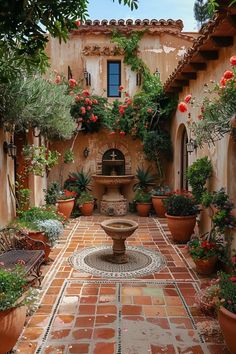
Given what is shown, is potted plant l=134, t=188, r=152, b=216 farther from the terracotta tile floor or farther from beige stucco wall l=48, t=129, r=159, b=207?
the terracotta tile floor

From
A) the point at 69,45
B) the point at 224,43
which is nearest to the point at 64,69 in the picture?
the point at 69,45

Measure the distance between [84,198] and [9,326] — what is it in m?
7.33

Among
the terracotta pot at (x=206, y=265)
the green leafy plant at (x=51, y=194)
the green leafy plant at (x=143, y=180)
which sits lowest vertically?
the terracotta pot at (x=206, y=265)

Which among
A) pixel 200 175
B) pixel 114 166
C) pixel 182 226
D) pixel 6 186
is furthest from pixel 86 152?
pixel 200 175

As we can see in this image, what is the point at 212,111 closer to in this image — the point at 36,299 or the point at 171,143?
the point at 36,299

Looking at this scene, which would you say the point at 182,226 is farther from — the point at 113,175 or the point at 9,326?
the point at 9,326

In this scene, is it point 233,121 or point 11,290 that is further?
point 233,121

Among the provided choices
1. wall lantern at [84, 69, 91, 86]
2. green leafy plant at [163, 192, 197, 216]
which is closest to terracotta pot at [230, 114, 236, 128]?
green leafy plant at [163, 192, 197, 216]

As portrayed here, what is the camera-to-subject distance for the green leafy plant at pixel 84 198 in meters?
10.1

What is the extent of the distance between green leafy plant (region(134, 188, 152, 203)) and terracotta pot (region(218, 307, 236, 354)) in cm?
717

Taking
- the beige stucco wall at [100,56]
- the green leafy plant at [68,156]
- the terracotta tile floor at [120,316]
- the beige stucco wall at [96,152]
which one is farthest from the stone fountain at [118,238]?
the beige stucco wall at [100,56]

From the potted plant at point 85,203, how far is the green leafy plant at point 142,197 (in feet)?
4.84

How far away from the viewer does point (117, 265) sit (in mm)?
5758

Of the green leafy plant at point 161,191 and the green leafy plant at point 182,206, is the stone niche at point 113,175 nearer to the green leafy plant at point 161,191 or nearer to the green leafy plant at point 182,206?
the green leafy plant at point 161,191
